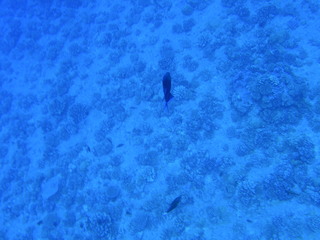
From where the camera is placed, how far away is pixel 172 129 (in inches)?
328

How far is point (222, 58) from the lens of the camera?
9.02 metres

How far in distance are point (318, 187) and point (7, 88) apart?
46.7ft

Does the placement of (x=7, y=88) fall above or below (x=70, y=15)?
below

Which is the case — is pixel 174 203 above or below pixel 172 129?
below

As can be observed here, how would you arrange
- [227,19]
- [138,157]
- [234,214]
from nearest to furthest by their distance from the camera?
[234,214] < [138,157] < [227,19]

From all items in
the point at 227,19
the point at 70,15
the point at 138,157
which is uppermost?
the point at 70,15

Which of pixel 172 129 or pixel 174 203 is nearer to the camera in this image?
pixel 174 203

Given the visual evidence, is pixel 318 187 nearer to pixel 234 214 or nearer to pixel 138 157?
pixel 234 214

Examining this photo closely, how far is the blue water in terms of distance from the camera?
6.70 metres

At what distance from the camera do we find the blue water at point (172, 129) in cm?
670

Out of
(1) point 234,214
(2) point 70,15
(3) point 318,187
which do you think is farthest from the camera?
(2) point 70,15

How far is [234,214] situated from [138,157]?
3.44 meters

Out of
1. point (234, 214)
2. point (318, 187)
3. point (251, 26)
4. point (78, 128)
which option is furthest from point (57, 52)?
point (318, 187)

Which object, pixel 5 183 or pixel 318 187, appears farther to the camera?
pixel 5 183
